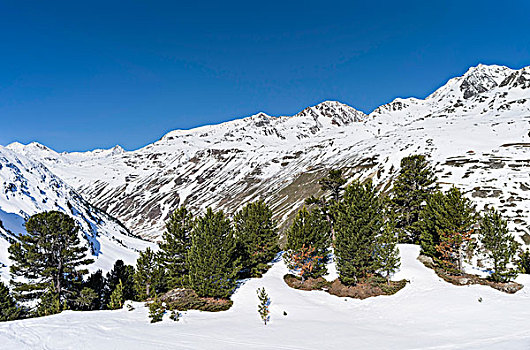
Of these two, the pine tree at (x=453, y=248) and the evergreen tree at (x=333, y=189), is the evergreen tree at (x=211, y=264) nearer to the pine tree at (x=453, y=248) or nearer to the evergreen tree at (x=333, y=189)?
the evergreen tree at (x=333, y=189)

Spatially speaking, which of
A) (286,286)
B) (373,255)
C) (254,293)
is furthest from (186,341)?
(373,255)

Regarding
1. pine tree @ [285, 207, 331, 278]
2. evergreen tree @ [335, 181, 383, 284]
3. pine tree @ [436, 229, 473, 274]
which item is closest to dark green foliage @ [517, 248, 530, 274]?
pine tree @ [436, 229, 473, 274]

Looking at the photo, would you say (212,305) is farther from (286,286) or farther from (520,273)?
(520,273)

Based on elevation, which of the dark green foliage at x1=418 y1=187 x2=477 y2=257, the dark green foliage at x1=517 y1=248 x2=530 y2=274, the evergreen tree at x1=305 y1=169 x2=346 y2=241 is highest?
the evergreen tree at x1=305 y1=169 x2=346 y2=241

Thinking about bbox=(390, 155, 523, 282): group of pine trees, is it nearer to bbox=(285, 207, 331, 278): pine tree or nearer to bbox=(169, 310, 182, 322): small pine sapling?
bbox=(285, 207, 331, 278): pine tree

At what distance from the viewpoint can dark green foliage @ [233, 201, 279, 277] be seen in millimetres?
35250

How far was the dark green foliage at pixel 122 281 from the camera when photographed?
1380 inches

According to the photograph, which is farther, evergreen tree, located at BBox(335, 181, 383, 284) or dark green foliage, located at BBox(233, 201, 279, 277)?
dark green foliage, located at BBox(233, 201, 279, 277)

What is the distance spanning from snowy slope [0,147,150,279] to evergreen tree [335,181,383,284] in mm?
32708

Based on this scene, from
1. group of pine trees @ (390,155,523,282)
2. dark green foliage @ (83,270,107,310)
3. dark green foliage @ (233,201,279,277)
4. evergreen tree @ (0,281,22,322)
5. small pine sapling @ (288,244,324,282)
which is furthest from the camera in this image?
dark green foliage @ (233,201,279,277)

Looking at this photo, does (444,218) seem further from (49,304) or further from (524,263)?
(49,304)

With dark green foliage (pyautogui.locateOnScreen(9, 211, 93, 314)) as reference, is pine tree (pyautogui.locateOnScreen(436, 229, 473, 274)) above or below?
above

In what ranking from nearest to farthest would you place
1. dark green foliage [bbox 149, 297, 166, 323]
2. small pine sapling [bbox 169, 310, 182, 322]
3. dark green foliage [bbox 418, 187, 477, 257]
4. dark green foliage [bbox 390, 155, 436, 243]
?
dark green foliage [bbox 149, 297, 166, 323] → small pine sapling [bbox 169, 310, 182, 322] → dark green foliage [bbox 418, 187, 477, 257] → dark green foliage [bbox 390, 155, 436, 243]

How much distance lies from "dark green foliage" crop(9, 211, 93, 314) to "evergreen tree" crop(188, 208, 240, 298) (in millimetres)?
10730
